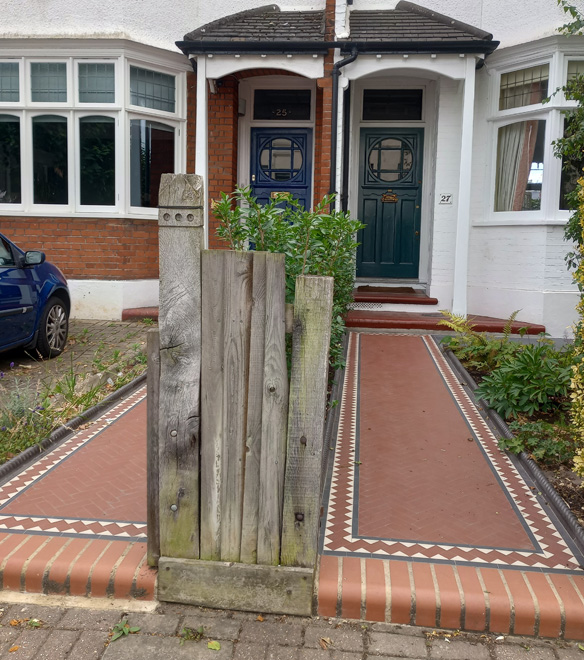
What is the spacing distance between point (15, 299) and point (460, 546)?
5.30m

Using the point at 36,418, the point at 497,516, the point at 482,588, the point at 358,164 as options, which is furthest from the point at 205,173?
the point at 482,588

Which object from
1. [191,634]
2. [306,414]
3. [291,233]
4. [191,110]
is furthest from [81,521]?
[191,110]

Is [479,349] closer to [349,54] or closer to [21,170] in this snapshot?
[349,54]

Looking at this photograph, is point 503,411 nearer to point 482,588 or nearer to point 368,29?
point 482,588

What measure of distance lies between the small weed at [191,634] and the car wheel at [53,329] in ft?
17.1

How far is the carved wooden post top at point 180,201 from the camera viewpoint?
2875mm

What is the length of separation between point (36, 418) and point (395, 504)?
2840 millimetres

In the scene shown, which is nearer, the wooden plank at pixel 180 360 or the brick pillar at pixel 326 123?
the wooden plank at pixel 180 360

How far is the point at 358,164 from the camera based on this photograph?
11.2 meters

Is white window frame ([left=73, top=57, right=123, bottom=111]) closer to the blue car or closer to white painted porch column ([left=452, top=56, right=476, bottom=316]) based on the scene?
the blue car

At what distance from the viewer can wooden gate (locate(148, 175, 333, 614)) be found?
9.70 ft

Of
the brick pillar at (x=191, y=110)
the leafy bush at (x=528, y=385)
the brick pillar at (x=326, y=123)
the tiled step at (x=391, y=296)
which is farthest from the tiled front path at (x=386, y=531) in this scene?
the brick pillar at (x=191, y=110)

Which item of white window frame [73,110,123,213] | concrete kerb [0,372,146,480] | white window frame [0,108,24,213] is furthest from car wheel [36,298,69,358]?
white window frame [0,108,24,213]

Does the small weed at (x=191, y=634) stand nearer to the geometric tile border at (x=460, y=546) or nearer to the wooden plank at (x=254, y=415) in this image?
the wooden plank at (x=254, y=415)
